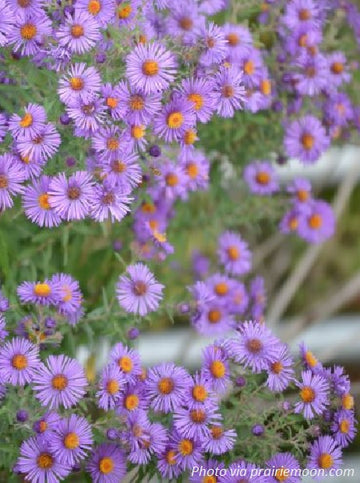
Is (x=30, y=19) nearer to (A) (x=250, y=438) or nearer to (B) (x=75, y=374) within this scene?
(B) (x=75, y=374)

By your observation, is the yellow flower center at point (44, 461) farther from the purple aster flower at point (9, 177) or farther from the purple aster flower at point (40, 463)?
the purple aster flower at point (9, 177)

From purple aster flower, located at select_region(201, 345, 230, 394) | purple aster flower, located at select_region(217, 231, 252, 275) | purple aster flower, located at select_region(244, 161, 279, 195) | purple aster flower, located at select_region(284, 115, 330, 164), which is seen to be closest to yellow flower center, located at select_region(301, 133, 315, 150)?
purple aster flower, located at select_region(284, 115, 330, 164)

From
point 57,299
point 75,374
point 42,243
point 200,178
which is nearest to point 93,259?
point 42,243

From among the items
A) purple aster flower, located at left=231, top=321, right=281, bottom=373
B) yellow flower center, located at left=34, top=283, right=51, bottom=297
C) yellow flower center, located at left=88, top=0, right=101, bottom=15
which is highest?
yellow flower center, located at left=88, top=0, right=101, bottom=15

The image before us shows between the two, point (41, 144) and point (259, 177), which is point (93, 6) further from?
point (259, 177)

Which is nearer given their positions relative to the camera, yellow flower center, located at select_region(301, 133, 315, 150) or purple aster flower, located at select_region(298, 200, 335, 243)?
yellow flower center, located at select_region(301, 133, 315, 150)

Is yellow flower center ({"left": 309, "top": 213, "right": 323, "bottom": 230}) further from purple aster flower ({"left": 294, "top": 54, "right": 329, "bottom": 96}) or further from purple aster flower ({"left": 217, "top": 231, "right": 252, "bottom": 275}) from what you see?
purple aster flower ({"left": 294, "top": 54, "right": 329, "bottom": 96})

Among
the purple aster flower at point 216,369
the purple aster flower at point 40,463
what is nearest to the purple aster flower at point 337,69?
the purple aster flower at point 216,369
